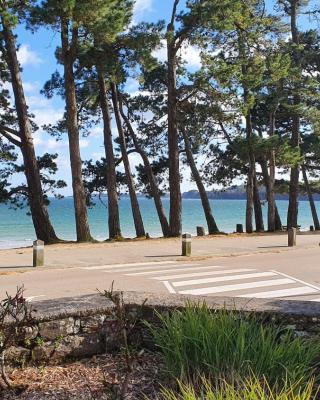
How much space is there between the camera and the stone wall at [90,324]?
4.24 m

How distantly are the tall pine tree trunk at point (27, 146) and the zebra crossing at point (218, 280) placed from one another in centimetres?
937

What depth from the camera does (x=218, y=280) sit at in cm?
1325

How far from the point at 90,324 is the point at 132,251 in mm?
16428

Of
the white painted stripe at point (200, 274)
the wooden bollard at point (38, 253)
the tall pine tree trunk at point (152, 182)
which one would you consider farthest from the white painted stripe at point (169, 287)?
the tall pine tree trunk at point (152, 182)

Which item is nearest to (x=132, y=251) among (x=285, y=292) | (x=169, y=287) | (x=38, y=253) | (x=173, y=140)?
(x=38, y=253)

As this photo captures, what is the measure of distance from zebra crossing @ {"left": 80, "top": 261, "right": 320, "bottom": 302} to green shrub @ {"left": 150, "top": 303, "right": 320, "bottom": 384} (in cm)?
579

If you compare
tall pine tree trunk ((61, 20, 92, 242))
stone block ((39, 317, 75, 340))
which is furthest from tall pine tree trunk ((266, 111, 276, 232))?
stone block ((39, 317, 75, 340))

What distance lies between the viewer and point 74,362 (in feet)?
14.1

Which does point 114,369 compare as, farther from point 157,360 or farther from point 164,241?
point 164,241

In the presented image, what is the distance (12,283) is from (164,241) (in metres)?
13.2

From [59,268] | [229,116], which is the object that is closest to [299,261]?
[59,268]

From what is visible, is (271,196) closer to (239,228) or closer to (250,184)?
(250,184)

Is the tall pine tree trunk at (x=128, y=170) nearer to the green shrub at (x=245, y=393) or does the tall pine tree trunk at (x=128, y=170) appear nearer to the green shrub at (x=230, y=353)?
the green shrub at (x=230, y=353)

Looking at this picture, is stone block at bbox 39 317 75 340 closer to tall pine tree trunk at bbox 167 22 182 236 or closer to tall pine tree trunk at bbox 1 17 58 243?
tall pine tree trunk at bbox 1 17 58 243
